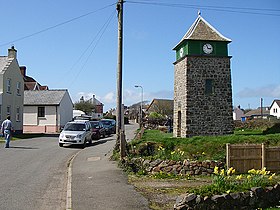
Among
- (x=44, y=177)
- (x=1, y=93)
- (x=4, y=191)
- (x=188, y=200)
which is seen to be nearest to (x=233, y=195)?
(x=188, y=200)

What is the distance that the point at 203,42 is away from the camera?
25.6 meters

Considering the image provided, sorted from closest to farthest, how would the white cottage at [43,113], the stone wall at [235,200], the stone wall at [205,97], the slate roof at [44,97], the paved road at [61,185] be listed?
the stone wall at [235,200] < the paved road at [61,185] < the stone wall at [205,97] < the white cottage at [43,113] < the slate roof at [44,97]

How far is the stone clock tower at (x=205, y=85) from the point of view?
81.9 ft

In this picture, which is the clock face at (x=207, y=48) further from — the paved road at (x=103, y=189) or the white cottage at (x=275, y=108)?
the white cottage at (x=275, y=108)

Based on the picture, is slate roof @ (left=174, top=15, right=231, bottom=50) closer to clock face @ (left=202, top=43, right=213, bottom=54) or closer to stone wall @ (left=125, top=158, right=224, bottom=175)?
clock face @ (left=202, top=43, right=213, bottom=54)

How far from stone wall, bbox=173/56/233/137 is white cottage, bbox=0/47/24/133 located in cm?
1800

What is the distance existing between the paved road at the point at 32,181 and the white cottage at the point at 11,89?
17105mm

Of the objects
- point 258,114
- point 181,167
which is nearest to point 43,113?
point 181,167

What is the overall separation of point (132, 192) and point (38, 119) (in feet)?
133

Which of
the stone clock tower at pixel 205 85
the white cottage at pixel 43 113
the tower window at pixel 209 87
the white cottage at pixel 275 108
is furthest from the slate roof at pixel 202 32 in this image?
the white cottage at pixel 275 108

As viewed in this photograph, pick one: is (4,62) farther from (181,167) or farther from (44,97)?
(181,167)

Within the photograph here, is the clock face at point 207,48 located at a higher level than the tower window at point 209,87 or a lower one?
higher

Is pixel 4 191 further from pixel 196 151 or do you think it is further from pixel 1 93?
pixel 1 93

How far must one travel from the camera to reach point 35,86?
62625mm
